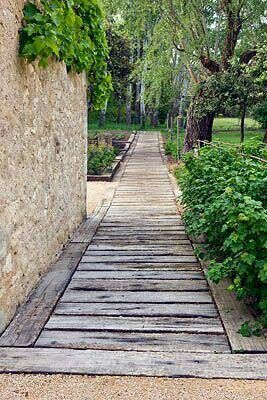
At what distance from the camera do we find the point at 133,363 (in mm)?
2242

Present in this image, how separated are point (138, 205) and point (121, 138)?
1497 cm

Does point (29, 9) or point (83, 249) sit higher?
point (29, 9)

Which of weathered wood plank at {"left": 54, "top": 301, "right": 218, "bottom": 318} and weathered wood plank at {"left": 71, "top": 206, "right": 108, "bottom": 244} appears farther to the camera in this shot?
weathered wood plank at {"left": 71, "top": 206, "right": 108, "bottom": 244}

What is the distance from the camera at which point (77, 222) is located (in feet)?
17.8

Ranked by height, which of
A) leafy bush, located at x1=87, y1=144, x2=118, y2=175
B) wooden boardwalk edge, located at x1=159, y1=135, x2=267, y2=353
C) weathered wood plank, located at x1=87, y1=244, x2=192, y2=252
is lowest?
weathered wood plank, located at x1=87, y1=244, x2=192, y2=252

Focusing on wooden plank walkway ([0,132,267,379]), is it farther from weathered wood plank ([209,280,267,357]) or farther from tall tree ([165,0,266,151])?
tall tree ([165,0,266,151])

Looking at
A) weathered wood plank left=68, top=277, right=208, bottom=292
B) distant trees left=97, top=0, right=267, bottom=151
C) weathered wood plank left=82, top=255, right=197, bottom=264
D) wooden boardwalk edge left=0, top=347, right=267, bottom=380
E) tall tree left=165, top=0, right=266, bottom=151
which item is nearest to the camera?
wooden boardwalk edge left=0, top=347, right=267, bottom=380

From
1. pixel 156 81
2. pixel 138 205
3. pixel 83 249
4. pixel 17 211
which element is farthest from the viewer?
pixel 156 81

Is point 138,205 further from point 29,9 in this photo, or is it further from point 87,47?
point 29,9

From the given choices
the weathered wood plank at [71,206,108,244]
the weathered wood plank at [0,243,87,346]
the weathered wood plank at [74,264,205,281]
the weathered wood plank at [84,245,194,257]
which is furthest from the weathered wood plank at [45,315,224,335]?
the weathered wood plank at [71,206,108,244]

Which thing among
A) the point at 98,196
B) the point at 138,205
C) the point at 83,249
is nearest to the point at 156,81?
the point at 98,196

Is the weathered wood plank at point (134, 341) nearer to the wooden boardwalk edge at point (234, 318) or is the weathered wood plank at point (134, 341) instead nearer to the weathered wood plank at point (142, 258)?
the wooden boardwalk edge at point (234, 318)

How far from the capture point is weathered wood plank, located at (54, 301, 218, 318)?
2.84 m

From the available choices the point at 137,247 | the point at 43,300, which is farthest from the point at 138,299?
the point at 137,247
